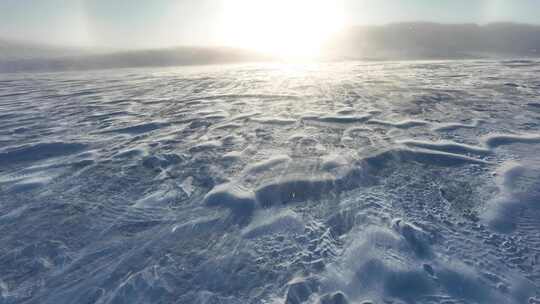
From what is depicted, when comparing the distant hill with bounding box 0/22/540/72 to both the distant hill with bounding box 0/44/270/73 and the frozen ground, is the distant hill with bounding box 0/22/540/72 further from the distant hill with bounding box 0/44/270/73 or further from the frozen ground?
the frozen ground

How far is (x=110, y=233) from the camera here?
1929 mm

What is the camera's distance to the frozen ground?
149cm

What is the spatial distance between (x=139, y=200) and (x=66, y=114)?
4.03 m

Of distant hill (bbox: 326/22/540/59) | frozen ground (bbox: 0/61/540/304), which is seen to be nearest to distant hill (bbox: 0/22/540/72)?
distant hill (bbox: 326/22/540/59)

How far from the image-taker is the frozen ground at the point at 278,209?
4.89 feet

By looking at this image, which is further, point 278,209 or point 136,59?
point 136,59

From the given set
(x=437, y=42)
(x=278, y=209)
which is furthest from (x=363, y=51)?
(x=278, y=209)

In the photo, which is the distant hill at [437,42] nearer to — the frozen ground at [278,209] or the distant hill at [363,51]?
the distant hill at [363,51]

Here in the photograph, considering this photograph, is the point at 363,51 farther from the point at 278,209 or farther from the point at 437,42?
the point at 278,209

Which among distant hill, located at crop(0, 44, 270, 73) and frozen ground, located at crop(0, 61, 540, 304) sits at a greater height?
distant hill, located at crop(0, 44, 270, 73)

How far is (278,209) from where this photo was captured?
2131 millimetres

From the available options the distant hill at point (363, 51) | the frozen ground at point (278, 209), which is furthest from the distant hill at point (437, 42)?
the frozen ground at point (278, 209)

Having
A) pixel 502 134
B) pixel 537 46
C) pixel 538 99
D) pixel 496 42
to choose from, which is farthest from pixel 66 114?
pixel 496 42

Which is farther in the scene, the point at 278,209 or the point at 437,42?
the point at 437,42
